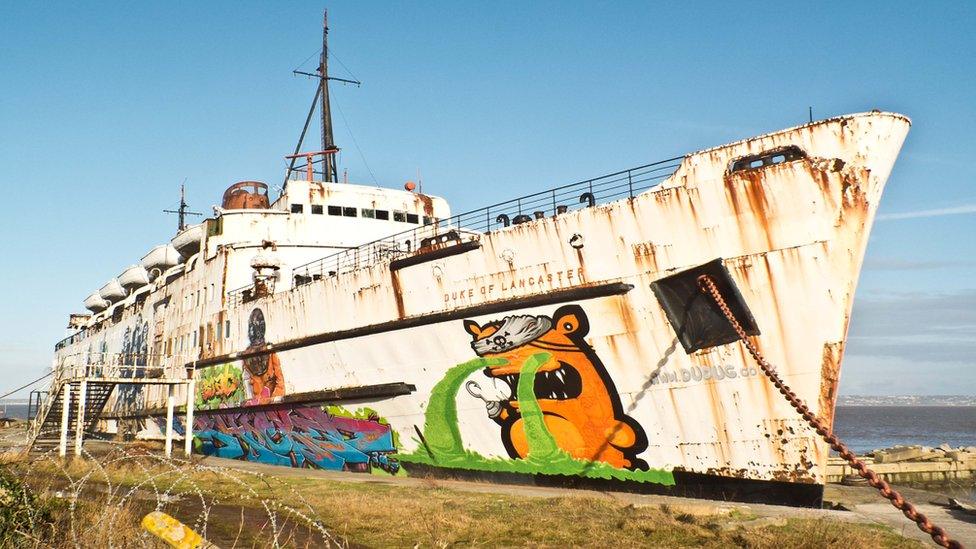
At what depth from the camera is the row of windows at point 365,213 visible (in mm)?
18750

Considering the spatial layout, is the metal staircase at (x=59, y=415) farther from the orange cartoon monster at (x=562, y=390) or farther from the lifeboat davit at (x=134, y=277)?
the orange cartoon monster at (x=562, y=390)

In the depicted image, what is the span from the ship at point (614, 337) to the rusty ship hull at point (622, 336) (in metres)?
0.03

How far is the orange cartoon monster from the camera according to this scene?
9.98m

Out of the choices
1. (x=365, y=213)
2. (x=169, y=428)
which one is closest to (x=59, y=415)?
(x=169, y=428)

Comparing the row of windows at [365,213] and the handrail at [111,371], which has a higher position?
the row of windows at [365,213]

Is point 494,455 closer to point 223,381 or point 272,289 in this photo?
point 272,289

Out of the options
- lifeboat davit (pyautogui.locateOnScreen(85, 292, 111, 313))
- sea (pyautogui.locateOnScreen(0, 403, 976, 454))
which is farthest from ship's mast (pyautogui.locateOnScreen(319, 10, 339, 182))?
sea (pyautogui.locateOnScreen(0, 403, 976, 454))

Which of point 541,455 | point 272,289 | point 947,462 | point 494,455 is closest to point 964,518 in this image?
point 541,455

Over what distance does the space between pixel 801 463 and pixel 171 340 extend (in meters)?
17.9

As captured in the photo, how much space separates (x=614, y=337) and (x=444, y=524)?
12.0 ft

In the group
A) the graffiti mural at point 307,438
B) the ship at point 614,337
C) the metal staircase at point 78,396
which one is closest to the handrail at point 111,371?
the metal staircase at point 78,396

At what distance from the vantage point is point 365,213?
63.0 feet

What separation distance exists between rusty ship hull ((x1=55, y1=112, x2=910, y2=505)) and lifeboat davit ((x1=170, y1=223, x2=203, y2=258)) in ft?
26.9

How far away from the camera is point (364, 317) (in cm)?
1331
